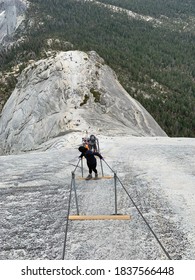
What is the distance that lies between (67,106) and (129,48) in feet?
301

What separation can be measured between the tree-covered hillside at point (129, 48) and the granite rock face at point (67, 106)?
66.8 feet

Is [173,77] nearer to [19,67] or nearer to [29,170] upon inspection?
[19,67]

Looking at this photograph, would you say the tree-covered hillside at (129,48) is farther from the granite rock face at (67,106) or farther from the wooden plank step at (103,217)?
the wooden plank step at (103,217)

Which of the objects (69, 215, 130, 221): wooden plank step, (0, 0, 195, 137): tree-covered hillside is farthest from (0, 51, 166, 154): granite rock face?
(69, 215, 130, 221): wooden plank step

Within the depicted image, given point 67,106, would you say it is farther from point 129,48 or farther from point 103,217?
point 129,48

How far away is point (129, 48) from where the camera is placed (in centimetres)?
12788

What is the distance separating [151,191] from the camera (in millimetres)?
14945

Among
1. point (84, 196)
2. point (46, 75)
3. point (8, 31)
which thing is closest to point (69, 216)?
point (84, 196)

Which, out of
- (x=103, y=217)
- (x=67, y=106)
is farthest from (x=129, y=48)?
(x=103, y=217)

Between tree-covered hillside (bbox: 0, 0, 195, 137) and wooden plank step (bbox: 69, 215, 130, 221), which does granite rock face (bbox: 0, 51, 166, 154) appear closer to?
tree-covered hillside (bbox: 0, 0, 195, 137)

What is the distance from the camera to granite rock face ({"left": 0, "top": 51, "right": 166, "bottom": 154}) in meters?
39.5

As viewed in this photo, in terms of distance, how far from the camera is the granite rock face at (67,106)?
39500 millimetres

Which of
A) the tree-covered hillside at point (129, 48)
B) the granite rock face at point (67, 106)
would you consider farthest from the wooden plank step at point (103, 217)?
the tree-covered hillside at point (129, 48)

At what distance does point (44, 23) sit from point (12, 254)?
14020 cm
